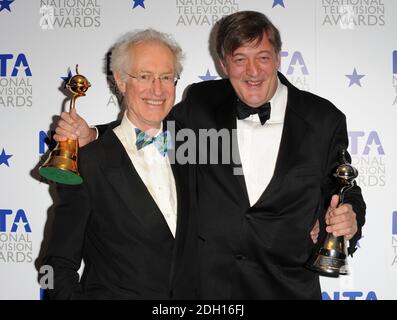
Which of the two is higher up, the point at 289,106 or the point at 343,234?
the point at 289,106

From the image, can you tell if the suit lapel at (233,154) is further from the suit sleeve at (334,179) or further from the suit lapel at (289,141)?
the suit sleeve at (334,179)

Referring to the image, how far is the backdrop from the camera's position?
9.84ft

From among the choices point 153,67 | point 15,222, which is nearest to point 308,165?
point 153,67

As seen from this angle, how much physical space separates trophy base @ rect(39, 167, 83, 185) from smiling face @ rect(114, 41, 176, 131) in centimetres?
36

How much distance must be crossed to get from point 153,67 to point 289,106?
70cm

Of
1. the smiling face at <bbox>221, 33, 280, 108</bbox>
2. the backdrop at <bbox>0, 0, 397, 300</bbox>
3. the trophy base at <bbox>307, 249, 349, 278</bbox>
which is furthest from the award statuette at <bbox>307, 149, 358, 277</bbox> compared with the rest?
the backdrop at <bbox>0, 0, 397, 300</bbox>

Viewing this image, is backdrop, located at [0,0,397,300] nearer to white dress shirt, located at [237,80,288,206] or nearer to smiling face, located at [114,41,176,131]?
white dress shirt, located at [237,80,288,206]

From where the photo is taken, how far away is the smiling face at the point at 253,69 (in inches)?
84.0

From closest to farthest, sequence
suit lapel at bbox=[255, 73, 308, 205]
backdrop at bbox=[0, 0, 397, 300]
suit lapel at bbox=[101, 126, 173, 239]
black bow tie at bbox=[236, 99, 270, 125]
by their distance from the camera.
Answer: suit lapel at bbox=[101, 126, 173, 239] → suit lapel at bbox=[255, 73, 308, 205] → black bow tie at bbox=[236, 99, 270, 125] → backdrop at bbox=[0, 0, 397, 300]

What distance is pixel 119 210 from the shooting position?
1790 millimetres

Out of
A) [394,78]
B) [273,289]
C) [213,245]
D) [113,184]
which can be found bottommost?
[273,289]

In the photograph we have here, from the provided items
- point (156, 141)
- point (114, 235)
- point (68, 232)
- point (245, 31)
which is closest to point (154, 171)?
point (156, 141)

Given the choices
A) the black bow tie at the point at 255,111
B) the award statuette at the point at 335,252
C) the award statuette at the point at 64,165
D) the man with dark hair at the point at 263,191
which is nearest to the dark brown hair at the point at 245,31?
the man with dark hair at the point at 263,191
